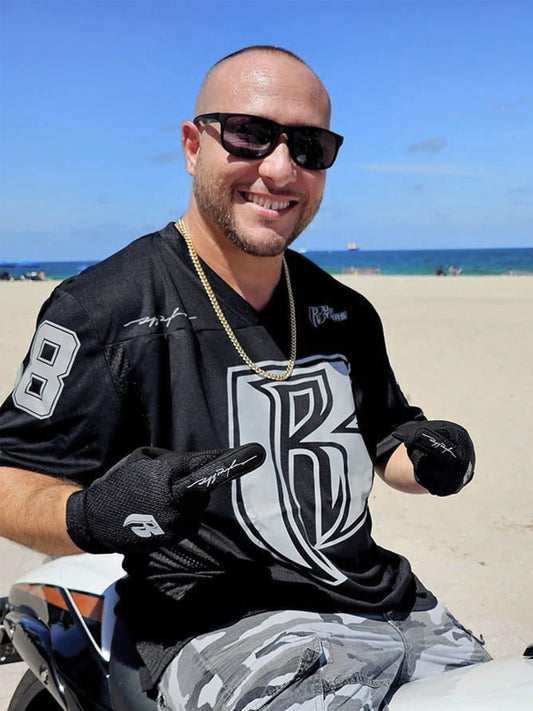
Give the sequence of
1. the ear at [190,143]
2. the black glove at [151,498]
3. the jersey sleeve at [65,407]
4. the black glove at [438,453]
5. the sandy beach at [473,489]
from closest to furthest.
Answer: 1. the black glove at [151,498]
2. the jersey sleeve at [65,407]
3. the black glove at [438,453]
4. the ear at [190,143]
5. the sandy beach at [473,489]

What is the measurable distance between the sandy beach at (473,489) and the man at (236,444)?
1.77 metres

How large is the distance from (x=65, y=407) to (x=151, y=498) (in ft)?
1.12

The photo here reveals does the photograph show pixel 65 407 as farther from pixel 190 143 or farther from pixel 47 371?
pixel 190 143

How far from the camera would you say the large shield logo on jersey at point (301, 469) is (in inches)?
68.1

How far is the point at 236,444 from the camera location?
1.75 metres

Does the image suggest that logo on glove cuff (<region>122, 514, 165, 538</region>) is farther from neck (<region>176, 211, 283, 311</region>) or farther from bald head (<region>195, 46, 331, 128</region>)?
bald head (<region>195, 46, 331, 128</region>)

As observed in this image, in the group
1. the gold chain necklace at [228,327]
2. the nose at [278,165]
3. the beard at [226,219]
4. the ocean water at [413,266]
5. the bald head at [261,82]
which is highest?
the ocean water at [413,266]

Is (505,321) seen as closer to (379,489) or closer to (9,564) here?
(379,489)

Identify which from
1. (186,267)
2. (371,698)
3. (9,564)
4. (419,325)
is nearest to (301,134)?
(186,267)

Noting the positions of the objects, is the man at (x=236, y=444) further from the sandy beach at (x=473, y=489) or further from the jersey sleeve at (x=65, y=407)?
the sandy beach at (x=473, y=489)

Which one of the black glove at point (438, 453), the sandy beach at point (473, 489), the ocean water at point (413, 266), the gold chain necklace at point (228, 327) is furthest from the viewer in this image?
the ocean water at point (413, 266)

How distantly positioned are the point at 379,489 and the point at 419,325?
8.72m

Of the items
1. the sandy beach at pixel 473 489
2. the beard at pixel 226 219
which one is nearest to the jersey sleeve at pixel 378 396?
Result: the beard at pixel 226 219

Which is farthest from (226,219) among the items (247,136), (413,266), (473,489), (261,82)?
(413,266)
